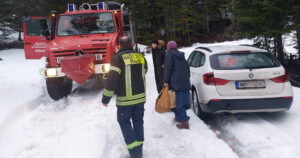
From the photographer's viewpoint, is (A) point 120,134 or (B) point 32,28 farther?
(B) point 32,28

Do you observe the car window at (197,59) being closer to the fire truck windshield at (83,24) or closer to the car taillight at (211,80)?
the car taillight at (211,80)

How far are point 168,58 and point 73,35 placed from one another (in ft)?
15.0

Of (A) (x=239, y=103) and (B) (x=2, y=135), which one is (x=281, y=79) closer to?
(A) (x=239, y=103)

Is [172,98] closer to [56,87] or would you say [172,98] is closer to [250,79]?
[250,79]

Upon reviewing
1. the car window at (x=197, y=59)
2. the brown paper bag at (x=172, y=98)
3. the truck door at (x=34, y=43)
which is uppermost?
the truck door at (x=34, y=43)

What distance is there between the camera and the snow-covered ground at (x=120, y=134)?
4695 mm

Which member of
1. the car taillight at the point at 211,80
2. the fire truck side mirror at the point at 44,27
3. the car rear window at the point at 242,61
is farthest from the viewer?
the fire truck side mirror at the point at 44,27

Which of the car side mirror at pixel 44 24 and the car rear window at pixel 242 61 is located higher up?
the car side mirror at pixel 44 24

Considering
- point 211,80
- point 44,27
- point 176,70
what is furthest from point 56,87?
point 211,80

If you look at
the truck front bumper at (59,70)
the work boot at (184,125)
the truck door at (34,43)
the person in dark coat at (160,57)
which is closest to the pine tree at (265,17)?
the person in dark coat at (160,57)

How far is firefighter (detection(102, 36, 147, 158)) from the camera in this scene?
4152 mm

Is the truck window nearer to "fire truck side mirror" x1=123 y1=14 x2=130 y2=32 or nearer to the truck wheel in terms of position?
the truck wheel

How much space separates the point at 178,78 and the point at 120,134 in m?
1.58

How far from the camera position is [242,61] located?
5945 mm
